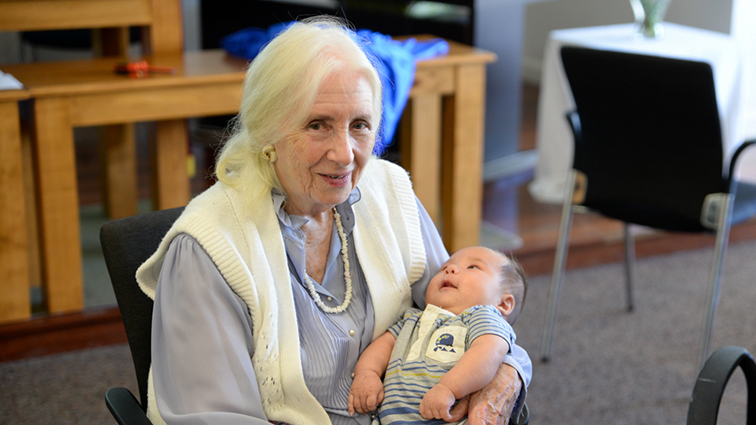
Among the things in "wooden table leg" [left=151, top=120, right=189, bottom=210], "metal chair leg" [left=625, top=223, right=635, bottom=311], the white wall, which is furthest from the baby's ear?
the white wall

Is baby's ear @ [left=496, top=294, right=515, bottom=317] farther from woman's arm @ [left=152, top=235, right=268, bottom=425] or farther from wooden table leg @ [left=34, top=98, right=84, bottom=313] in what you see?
wooden table leg @ [left=34, top=98, right=84, bottom=313]

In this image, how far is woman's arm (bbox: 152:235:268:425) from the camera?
1.24 meters

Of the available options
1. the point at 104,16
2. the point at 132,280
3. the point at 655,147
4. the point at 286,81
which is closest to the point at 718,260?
the point at 655,147

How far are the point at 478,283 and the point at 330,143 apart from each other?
0.43 meters

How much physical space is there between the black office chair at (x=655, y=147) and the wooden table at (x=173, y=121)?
0.65 metres

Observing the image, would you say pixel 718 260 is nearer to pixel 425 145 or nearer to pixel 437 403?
pixel 425 145

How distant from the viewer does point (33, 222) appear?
3.06 meters

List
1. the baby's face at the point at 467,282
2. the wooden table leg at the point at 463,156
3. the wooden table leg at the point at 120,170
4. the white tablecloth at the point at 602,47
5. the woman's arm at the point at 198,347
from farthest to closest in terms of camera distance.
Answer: the wooden table leg at the point at 120,170 → the white tablecloth at the point at 602,47 → the wooden table leg at the point at 463,156 → the baby's face at the point at 467,282 → the woman's arm at the point at 198,347

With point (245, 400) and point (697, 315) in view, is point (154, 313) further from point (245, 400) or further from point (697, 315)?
point (697, 315)

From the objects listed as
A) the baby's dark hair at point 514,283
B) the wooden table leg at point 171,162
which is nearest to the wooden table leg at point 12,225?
Answer: the wooden table leg at point 171,162

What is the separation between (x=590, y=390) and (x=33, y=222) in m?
2.14

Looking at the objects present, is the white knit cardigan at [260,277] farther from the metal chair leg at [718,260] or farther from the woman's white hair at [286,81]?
the metal chair leg at [718,260]

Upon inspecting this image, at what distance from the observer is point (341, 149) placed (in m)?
1.32

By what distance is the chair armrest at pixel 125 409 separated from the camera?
1246 mm
